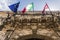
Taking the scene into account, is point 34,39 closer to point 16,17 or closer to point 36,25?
point 36,25

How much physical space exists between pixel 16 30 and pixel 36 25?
124 cm

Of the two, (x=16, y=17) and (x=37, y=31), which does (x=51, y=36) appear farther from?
(x=16, y=17)

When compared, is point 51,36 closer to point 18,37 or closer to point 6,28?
point 18,37

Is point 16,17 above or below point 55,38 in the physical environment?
above

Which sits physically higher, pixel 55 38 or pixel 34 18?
pixel 34 18

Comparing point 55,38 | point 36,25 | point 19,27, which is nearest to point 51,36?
point 55,38

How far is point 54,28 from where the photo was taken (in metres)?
13.3

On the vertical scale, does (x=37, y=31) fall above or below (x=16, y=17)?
below

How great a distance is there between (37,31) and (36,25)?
0.41 meters

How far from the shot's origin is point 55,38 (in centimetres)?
1279

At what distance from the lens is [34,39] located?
1321 cm

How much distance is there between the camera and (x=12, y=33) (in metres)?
13.1

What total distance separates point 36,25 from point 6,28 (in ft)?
5.98

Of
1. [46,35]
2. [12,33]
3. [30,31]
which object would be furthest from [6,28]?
[46,35]
